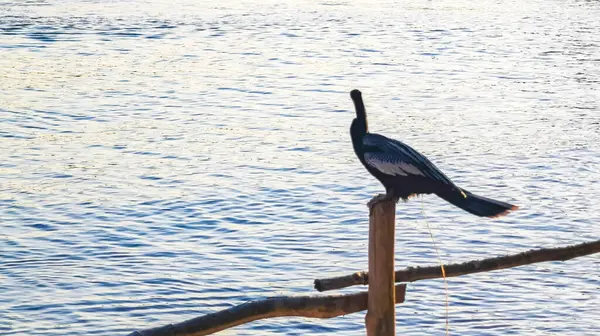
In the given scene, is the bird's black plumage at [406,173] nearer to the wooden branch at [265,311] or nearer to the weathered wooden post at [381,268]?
the weathered wooden post at [381,268]

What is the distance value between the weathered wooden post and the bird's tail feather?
77 cm

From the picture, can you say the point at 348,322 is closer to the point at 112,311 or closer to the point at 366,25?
the point at 112,311

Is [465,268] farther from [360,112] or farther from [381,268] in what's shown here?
[360,112]

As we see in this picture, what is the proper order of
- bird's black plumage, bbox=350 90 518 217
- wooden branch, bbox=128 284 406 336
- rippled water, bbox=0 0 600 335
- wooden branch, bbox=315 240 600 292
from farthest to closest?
rippled water, bbox=0 0 600 335, bird's black plumage, bbox=350 90 518 217, wooden branch, bbox=315 240 600 292, wooden branch, bbox=128 284 406 336

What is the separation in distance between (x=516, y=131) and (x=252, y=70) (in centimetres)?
941

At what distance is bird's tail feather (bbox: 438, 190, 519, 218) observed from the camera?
22.0ft

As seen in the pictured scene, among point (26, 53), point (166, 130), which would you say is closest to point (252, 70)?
point (26, 53)

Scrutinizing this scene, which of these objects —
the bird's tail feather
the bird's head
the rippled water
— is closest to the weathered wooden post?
the bird's tail feather

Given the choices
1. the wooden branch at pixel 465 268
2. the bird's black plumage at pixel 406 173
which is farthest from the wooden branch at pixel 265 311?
the bird's black plumage at pixel 406 173

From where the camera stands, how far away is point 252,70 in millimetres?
28391

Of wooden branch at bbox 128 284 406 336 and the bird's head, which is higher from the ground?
the bird's head

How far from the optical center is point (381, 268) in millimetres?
6199

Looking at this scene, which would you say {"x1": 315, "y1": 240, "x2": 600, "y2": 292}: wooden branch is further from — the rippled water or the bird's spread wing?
the rippled water

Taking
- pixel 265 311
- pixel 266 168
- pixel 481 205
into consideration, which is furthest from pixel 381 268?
pixel 266 168
